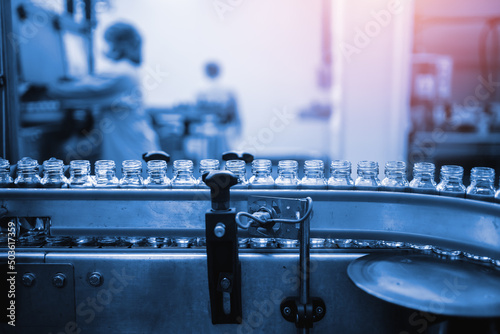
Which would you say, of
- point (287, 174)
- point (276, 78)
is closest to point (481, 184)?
point (287, 174)

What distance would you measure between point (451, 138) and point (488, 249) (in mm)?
3230

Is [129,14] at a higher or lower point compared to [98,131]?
higher

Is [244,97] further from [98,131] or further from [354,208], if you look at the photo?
[354,208]

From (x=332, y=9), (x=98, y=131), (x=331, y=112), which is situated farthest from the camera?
(x=331, y=112)

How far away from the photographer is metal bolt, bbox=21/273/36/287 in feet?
3.34

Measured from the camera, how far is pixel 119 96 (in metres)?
2.59

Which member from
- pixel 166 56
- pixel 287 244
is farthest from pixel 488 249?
pixel 166 56

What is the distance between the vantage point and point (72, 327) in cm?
103

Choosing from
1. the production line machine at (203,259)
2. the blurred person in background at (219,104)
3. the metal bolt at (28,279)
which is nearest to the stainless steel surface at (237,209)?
the production line machine at (203,259)

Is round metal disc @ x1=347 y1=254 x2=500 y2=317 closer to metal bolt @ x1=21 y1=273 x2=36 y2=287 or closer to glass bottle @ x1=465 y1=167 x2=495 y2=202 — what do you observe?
glass bottle @ x1=465 y1=167 x2=495 y2=202

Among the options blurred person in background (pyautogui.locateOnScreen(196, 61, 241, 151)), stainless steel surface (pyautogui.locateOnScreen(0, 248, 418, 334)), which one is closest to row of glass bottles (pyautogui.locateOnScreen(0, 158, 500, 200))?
stainless steel surface (pyautogui.locateOnScreen(0, 248, 418, 334))

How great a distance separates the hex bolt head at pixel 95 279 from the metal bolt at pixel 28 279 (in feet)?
0.44

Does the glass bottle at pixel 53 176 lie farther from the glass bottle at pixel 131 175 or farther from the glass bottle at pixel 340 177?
the glass bottle at pixel 340 177

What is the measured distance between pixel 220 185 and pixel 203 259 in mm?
252
